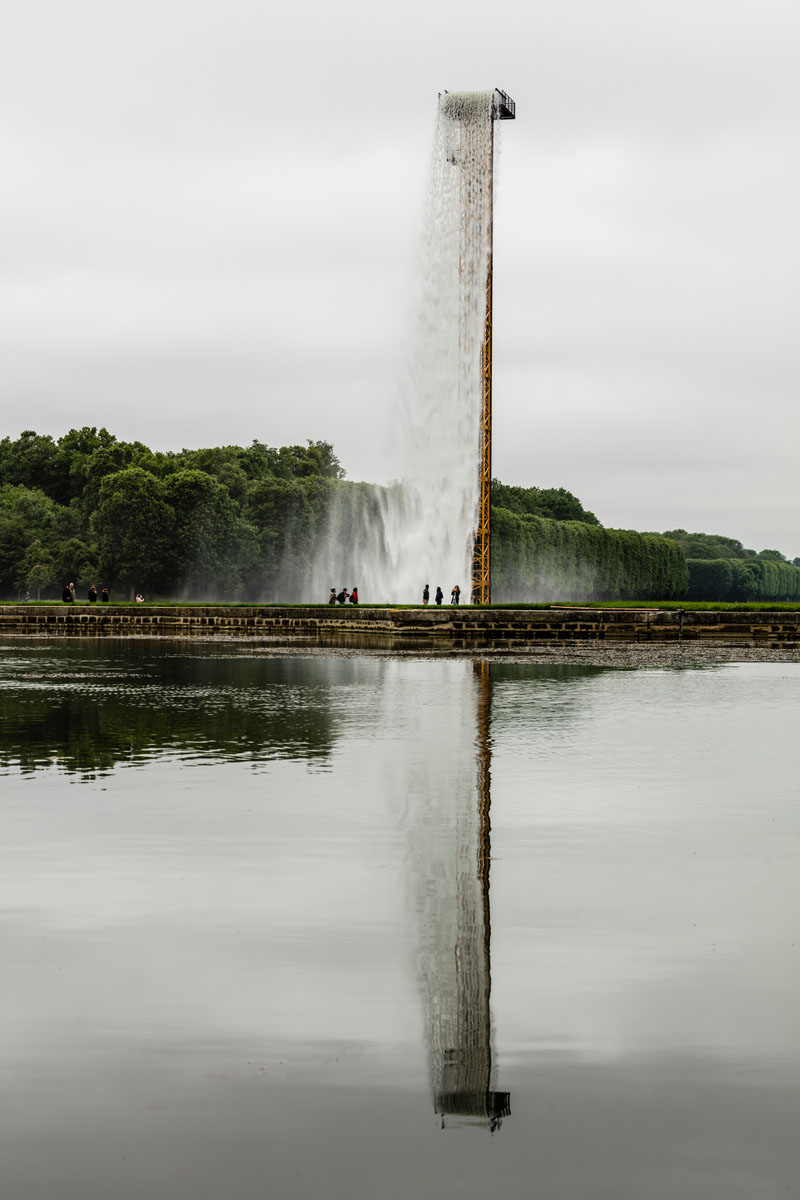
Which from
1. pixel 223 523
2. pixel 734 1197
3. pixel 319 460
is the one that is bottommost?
pixel 734 1197

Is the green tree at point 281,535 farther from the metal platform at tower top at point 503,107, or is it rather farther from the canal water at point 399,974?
the canal water at point 399,974

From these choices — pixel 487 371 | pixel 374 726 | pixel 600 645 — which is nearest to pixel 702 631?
pixel 600 645

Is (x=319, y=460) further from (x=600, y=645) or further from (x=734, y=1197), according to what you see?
(x=734, y=1197)

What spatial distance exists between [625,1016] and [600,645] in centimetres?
2816

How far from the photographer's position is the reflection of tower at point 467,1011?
3857 mm

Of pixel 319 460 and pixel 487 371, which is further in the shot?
pixel 319 460

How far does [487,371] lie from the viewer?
1810 inches

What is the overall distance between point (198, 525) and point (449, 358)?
98.7 feet

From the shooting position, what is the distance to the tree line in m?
73.8

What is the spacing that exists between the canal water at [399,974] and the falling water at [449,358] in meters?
36.3

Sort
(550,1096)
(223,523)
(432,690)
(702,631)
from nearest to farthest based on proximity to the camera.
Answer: (550,1096) < (432,690) < (702,631) < (223,523)

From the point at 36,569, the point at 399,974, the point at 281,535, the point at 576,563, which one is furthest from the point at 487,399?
the point at 576,563

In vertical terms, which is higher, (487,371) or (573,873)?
(487,371)

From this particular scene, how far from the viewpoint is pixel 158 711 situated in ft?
49.0
